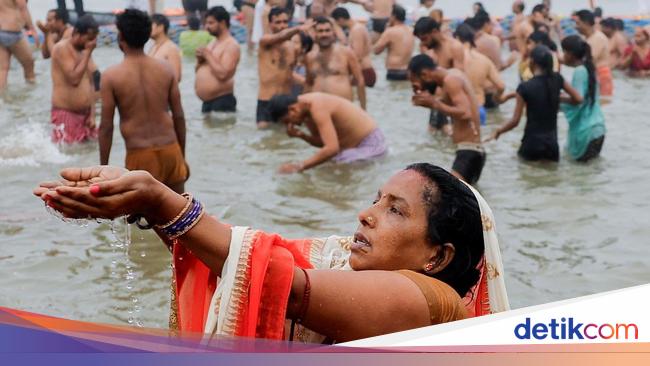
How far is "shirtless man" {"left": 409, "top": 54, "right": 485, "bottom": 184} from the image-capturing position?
25.7 feet

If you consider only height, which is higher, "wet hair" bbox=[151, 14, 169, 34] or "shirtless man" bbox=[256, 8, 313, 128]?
"wet hair" bbox=[151, 14, 169, 34]

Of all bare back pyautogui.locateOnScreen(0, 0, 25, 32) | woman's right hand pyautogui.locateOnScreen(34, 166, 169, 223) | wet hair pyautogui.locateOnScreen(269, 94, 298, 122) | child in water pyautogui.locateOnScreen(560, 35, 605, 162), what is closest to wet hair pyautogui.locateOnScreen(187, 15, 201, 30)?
bare back pyautogui.locateOnScreen(0, 0, 25, 32)

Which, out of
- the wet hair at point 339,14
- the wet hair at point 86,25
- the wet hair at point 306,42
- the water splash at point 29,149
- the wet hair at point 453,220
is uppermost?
the wet hair at point 453,220

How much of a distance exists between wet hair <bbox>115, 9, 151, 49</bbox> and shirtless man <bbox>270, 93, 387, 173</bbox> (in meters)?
1.67

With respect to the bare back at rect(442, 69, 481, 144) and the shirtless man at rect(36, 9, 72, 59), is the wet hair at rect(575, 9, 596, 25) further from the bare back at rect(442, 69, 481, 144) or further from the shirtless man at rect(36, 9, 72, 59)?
the shirtless man at rect(36, 9, 72, 59)

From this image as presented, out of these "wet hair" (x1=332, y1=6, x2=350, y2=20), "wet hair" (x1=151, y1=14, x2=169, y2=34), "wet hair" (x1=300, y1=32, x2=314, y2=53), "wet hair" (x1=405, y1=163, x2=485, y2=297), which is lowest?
"wet hair" (x1=332, y1=6, x2=350, y2=20)

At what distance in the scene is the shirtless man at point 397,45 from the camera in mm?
14102

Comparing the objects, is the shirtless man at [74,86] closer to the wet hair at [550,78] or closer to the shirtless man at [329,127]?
the shirtless man at [329,127]

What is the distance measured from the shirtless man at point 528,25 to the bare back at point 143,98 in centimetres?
883

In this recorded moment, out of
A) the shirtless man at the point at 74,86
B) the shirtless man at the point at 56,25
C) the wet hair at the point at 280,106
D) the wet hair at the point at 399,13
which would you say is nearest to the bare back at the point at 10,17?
the shirtless man at the point at 56,25

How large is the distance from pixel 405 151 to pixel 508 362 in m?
7.85

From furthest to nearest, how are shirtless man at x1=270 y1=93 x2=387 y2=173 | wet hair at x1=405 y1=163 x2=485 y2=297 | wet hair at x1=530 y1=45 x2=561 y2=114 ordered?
1. wet hair at x1=530 y1=45 x2=561 y2=114
2. shirtless man at x1=270 y1=93 x2=387 y2=173
3. wet hair at x1=405 y1=163 x2=485 y2=297

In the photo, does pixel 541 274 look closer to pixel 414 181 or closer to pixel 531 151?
pixel 531 151

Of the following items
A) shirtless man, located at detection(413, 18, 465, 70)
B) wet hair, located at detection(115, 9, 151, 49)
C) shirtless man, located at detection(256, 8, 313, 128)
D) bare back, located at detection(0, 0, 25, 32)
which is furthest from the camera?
bare back, located at detection(0, 0, 25, 32)
